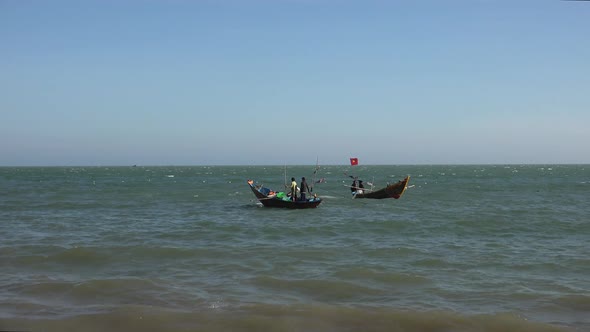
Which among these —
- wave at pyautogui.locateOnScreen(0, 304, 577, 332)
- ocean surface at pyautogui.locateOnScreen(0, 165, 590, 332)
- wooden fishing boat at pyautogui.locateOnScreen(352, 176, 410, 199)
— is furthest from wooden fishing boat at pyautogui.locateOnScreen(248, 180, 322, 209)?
wave at pyautogui.locateOnScreen(0, 304, 577, 332)

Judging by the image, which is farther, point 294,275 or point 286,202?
point 286,202

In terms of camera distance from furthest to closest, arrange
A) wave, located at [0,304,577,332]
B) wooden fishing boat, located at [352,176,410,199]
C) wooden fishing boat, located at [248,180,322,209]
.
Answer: wooden fishing boat, located at [352,176,410,199], wooden fishing boat, located at [248,180,322,209], wave, located at [0,304,577,332]

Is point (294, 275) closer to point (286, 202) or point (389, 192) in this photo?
point (286, 202)

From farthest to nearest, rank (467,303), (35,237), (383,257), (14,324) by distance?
(35,237) < (383,257) < (467,303) < (14,324)

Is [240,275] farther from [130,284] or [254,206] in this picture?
[254,206]

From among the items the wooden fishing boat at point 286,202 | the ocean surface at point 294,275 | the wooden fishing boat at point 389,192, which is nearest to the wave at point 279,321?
the ocean surface at point 294,275

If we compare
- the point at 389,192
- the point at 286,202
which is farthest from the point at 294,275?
the point at 389,192

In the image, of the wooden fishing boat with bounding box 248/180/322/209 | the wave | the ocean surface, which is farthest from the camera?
the wooden fishing boat with bounding box 248/180/322/209

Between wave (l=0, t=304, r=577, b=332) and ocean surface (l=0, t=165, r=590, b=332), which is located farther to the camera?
ocean surface (l=0, t=165, r=590, b=332)

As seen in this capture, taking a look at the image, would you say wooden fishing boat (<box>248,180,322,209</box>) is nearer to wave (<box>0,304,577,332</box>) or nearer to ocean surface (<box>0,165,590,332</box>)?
ocean surface (<box>0,165,590,332</box>)

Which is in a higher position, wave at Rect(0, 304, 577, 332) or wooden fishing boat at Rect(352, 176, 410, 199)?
wooden fishing boat at Rect(352, 176, 410, 199)

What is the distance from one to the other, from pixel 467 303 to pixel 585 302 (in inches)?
84.5

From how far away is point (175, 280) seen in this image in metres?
10.9

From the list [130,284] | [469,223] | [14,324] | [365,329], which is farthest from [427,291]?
[469,223]
